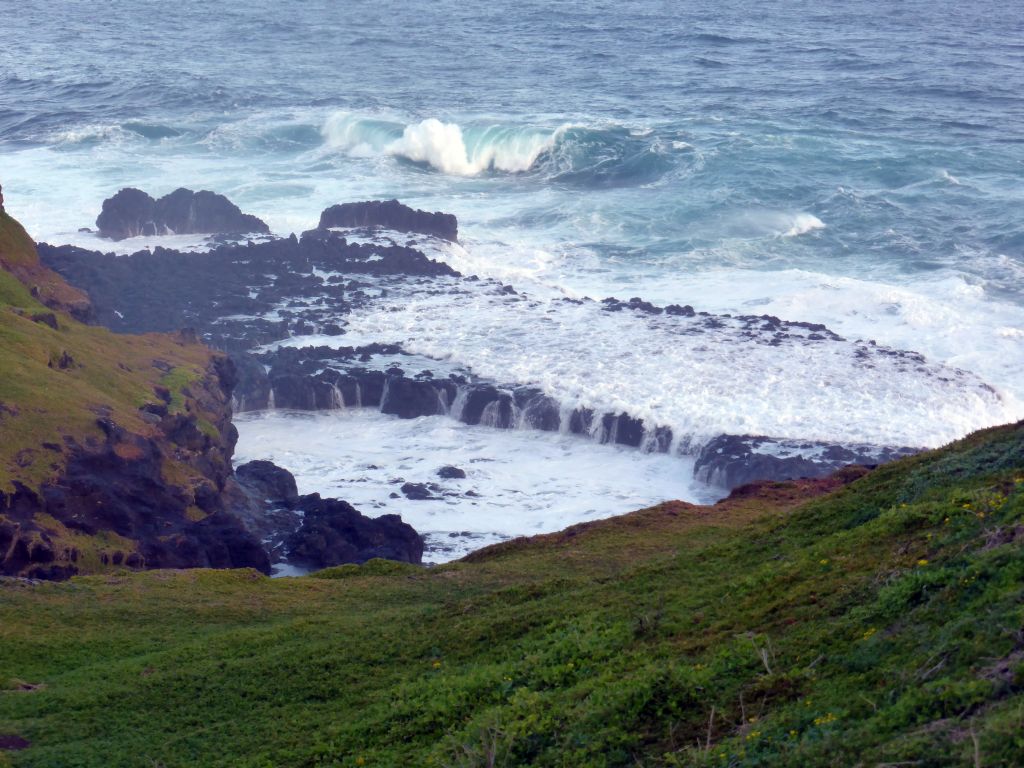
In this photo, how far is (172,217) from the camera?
46.6 m

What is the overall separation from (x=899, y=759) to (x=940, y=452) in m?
10.0

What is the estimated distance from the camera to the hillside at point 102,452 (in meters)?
21.1

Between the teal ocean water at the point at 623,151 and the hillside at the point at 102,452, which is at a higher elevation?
the teal ocean water at the point at 623,151

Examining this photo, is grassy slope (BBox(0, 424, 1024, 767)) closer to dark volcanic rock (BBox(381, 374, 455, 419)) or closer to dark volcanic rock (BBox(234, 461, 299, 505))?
dark volcanic rock (BBox(234, 461, 299, 505))

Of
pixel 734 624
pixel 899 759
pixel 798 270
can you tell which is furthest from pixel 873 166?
pixel 899 759

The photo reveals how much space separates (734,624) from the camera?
12828 mm

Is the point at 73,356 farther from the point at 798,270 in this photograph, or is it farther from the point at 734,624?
the point at 798,270

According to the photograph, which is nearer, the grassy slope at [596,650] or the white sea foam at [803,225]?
the grassy slope at [596,650]

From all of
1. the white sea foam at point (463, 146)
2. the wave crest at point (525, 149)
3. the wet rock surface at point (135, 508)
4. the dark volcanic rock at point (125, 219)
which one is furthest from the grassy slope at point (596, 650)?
the white sea foam at point (463, 146)

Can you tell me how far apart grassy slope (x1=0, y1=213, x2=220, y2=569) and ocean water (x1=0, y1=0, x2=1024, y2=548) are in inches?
194

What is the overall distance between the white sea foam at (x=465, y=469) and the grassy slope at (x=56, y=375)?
3306 mm

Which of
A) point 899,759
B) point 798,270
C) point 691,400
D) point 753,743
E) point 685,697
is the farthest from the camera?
point 798,270

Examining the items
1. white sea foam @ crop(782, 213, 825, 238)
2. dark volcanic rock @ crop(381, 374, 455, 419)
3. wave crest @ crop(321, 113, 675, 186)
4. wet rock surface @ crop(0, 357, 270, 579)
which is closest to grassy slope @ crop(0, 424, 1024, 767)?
wet rock surface @ crop(0, 357, 270, 579)

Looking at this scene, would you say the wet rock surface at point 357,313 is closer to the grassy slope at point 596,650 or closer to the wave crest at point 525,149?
the grassy slope at point 596,650
